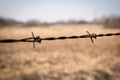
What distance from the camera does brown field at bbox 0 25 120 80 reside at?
39.0 m

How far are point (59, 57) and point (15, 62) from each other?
11.0 m

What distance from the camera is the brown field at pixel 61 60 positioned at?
39031 millimetres

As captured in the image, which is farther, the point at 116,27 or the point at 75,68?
the point at 116,27

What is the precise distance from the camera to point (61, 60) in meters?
47.0

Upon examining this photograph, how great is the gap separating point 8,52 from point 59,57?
522 inches

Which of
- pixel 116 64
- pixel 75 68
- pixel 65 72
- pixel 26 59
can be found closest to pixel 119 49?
pixel 116 64

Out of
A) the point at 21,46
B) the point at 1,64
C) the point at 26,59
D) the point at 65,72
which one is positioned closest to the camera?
the point at 65,72

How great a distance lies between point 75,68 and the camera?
4306cm

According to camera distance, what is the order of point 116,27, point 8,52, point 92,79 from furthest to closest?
point 116,27
point 8,52
point 92,79

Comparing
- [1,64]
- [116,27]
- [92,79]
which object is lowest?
[92,79]

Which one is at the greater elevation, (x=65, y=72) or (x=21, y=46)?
(x=21, y=46)

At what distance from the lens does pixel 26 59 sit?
47281 millimetres

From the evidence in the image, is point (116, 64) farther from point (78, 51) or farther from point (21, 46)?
point (21, 46)

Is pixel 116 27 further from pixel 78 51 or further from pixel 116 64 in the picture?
pixel 116 64
